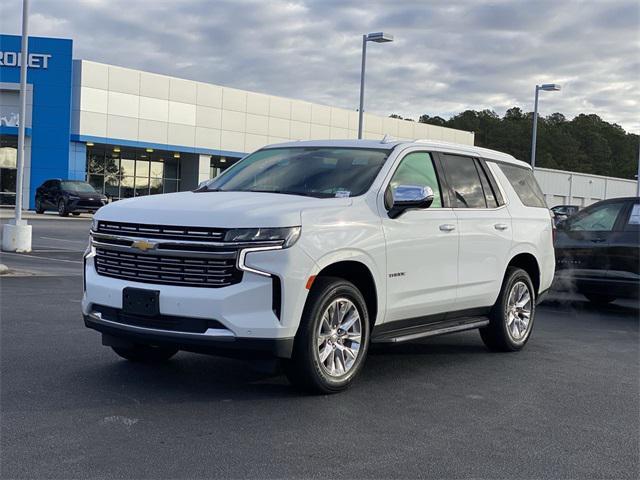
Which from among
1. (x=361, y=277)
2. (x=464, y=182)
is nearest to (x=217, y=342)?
(x=361, y=277)

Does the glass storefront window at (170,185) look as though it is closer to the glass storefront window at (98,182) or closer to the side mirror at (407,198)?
the glass storefront window at (98,182)

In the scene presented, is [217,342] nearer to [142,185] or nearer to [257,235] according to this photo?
[257,235]

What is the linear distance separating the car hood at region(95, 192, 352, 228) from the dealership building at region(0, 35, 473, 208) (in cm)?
3608

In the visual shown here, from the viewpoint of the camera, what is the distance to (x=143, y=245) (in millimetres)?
5504

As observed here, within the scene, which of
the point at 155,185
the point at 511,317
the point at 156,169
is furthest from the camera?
the point at 156,169

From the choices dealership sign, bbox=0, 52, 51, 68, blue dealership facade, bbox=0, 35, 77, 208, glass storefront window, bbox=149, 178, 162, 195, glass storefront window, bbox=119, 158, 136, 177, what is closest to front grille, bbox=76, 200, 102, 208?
blue dealership facade, bbox=0, 35, 77, 208

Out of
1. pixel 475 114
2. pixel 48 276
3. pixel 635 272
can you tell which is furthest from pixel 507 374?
pixel 475 114

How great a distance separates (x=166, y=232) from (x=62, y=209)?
3083cm

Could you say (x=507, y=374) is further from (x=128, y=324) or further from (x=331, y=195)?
(x=128, y=324)

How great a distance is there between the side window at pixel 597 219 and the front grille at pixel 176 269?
7444 millimetres

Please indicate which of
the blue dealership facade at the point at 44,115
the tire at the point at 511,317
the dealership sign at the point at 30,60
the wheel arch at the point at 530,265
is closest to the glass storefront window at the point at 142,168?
the blue dealership facade at the point at 44,115

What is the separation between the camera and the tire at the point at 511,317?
7.71 metres

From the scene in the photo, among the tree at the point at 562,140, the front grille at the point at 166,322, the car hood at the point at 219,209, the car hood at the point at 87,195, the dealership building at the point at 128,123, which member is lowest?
the front grille at the point at 166,322

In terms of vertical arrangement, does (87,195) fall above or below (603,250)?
above
